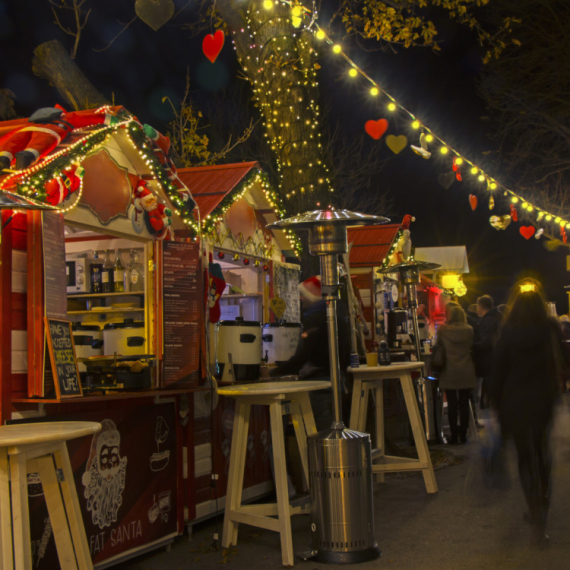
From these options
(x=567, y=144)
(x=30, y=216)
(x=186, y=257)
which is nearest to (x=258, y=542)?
(x=186, y=257)

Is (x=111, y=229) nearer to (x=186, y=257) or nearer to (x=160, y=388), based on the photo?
(x=186, y=257)

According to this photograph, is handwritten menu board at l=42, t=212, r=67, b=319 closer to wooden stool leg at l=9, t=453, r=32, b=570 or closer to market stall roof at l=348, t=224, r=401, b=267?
wooden stool leg at l=9, t=453, r=32, b=570

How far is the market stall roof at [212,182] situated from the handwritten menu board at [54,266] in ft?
6.77

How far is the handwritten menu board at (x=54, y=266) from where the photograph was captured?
13.8 feet

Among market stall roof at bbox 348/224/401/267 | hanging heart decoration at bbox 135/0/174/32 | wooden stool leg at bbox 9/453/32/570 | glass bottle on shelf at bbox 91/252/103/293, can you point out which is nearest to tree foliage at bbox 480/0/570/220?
market stall roof at bbox 348/224/401/267

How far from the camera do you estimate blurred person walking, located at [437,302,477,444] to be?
340 inches

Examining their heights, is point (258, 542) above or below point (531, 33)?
below

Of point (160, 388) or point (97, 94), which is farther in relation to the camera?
point (97, 94)

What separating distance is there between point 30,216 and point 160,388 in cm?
174

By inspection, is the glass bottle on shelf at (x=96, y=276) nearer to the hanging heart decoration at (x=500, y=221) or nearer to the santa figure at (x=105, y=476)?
the santa figure at (x=105, y=476)

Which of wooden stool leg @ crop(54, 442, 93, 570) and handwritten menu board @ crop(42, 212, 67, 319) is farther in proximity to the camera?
handwritten menu board @ crop(42, 212, 67, 319)

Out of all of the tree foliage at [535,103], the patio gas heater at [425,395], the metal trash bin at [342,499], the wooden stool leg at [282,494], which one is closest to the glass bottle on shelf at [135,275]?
the wooden stool leg at [282,494]

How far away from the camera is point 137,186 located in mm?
5621

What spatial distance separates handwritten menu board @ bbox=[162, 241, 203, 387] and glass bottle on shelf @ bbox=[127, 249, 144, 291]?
3.01ft
